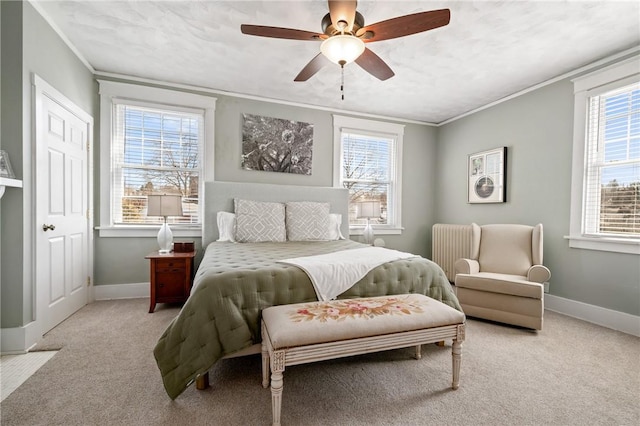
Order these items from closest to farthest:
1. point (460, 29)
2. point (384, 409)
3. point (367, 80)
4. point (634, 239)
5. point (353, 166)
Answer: point (384, 409)
point (460, 29)
point (634, 239)
point (367, 80)
point (353, 166)

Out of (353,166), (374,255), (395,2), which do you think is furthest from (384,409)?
(353,166)

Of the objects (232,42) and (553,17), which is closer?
(553,17)

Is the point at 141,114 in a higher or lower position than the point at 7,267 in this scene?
higher

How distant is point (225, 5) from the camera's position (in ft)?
7.27

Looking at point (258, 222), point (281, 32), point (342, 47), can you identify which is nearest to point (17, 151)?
point (258, 222)

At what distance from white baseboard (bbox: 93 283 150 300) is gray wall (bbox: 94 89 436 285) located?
52 millimetres

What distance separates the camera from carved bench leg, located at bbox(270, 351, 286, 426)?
1.35 meters

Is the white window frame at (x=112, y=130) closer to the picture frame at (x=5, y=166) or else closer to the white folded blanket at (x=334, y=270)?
the picture frame at (x=5, y=166)

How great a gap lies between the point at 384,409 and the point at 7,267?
2.84 m

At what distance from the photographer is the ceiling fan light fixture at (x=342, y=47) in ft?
5.85

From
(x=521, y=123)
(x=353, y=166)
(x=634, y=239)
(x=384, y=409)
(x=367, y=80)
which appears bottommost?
(x=384, y=409)

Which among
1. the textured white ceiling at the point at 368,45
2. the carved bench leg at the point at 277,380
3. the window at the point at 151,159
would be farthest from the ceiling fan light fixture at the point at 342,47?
the window at the point at 151,159

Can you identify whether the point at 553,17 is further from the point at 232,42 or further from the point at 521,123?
the point at 232,42

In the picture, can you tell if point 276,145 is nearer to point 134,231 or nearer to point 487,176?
point 134,231
